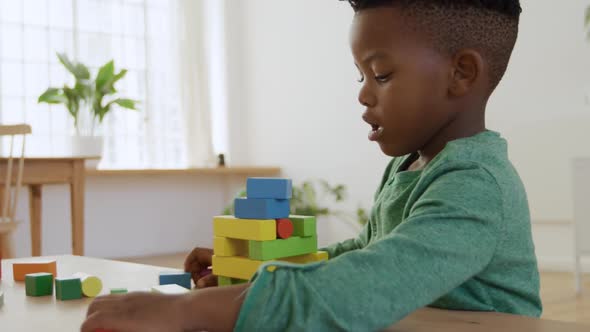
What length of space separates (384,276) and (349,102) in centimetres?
452

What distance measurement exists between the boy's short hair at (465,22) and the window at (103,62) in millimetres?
3999

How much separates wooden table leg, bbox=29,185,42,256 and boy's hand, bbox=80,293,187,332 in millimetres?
3322

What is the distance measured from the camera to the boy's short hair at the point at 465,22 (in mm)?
725

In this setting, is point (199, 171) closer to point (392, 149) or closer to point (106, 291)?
point (106, 291)

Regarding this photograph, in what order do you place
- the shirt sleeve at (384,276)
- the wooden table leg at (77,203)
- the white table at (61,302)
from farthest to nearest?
the wooden table leg at (77,203), the white table at (61,302), the shirt sleeve at (384,276)

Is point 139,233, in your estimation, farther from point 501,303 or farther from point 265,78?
point 501,303

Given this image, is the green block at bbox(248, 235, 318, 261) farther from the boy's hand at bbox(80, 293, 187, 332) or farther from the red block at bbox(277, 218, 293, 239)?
the boy's hand at bbox(80, 293, 187, 332)

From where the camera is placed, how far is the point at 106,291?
0.91 m

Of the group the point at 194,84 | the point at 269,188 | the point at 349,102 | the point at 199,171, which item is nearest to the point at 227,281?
the point at 269,188

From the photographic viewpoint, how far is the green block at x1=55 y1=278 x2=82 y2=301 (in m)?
0.85

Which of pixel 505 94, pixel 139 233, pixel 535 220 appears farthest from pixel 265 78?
pixel 535 220

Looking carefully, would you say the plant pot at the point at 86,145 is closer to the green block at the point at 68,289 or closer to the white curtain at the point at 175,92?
the white curtain at the point at 175,92

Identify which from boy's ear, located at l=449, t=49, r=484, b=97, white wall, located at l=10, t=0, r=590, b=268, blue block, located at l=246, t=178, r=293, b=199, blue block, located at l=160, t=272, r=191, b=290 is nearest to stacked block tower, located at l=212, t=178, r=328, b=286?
blue block, located at l=246, t=178, r=293, b=199

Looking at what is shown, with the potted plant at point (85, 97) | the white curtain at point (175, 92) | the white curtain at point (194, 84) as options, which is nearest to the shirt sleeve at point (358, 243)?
the potted plant at point (85, 97)
